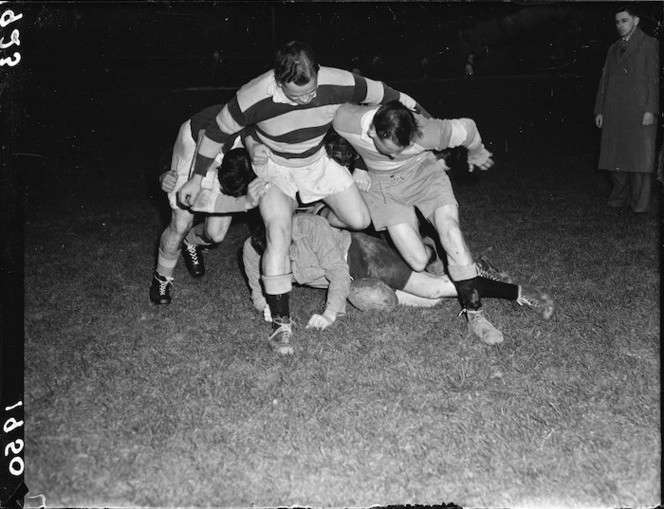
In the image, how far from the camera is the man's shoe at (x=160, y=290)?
452cm

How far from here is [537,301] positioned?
4.04 m

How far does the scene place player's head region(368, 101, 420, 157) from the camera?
3.60 metres

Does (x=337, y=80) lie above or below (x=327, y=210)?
above

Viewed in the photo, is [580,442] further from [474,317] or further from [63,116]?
[63,116]

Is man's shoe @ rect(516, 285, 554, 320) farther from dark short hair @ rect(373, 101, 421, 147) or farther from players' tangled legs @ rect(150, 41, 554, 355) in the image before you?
dark short hair @ rect(373, 101, 421, 147)

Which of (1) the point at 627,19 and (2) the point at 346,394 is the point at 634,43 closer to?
(1) the point at 627,19

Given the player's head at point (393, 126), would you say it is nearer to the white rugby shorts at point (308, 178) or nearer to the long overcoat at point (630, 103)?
the white rugby shorts at point (308, 178)

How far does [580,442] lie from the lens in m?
2.76

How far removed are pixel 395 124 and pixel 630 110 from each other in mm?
4029

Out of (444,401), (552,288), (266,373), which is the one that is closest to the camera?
(444,401)

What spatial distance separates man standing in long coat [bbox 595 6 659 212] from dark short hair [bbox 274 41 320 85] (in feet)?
13.4

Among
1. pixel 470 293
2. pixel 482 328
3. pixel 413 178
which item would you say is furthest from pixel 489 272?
pixel 413 178

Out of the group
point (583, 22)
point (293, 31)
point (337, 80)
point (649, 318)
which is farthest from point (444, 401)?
point (293, 31)

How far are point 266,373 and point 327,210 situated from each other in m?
1.56
